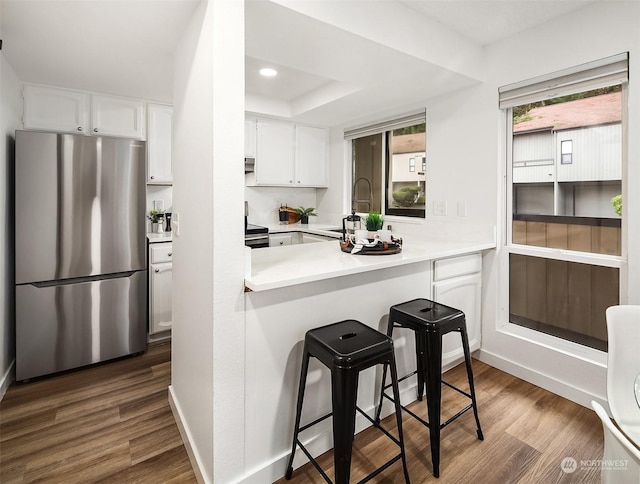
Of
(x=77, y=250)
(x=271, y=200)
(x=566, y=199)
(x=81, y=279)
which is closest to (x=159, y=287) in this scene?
A: (x=81, y=279)

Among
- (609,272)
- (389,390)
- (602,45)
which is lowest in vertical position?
(389,390)

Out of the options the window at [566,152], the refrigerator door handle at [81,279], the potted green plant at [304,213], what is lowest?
the refrigerator door handle at [81,279]

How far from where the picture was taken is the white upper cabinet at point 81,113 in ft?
8.84

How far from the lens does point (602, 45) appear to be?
2.03m

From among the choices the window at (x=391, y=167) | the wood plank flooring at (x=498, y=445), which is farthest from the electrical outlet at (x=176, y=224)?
the window at (x=391, y=167)

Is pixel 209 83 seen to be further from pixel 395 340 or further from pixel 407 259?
pixel 395 340

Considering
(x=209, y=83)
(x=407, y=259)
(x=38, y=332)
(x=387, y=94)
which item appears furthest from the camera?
(x=387, y=94)

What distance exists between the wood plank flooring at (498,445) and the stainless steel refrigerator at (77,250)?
74.9 inches

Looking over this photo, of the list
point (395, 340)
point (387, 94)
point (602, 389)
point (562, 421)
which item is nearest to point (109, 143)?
point (387, 94)

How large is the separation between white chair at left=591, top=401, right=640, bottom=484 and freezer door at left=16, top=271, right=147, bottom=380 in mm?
2919

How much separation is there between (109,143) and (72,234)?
2.35ft

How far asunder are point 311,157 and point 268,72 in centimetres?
145

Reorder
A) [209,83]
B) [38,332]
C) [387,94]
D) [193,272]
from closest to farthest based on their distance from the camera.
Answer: [209,83] < [193,272] < [38,332] < [387,94]

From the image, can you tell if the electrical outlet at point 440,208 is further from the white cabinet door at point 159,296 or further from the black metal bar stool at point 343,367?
the white cabinet door at point 159,296
